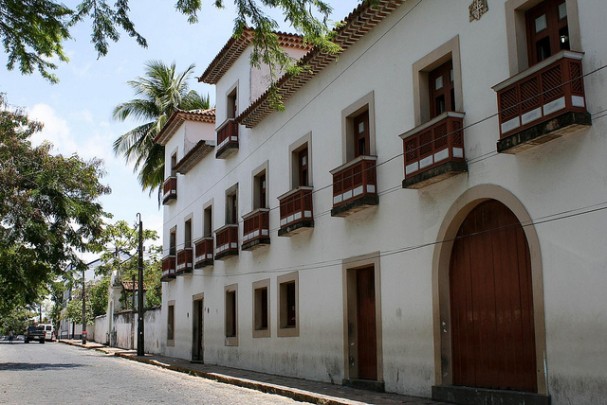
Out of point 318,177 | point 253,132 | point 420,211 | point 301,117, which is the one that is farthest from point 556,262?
point 253,132

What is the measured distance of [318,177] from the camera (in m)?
14.2

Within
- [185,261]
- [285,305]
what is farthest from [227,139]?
[185,261]

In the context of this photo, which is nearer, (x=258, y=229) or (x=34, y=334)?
(x=258, y=229)

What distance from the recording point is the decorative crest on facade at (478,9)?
31.3ft

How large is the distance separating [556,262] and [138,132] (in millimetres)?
28105

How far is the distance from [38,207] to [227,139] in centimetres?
753

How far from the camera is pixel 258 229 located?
1664 centimetres

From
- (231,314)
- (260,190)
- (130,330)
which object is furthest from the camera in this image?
(130,330)

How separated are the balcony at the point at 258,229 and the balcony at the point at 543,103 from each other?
8.70 metres

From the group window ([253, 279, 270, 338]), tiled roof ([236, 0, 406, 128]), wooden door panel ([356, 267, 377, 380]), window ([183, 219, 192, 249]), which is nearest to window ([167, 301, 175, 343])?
window ([183, 219, 192, 249])

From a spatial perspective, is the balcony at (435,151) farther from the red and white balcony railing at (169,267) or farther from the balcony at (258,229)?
the red and white balcony railing at (169,267)

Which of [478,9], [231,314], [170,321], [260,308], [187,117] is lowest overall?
[170,321]

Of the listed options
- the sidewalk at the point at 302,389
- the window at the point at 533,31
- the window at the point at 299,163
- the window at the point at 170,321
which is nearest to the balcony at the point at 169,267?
the window at the point at 170,321

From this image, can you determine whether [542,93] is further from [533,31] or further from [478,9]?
[478,9]
